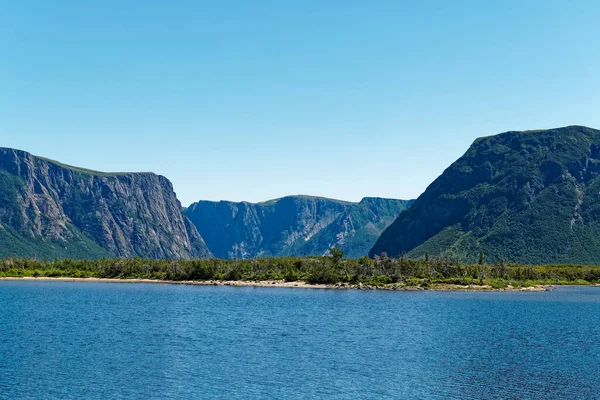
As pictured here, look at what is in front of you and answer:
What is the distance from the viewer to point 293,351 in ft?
257

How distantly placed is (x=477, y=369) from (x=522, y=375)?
5.08 m

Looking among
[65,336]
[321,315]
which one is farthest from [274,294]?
[65,336]

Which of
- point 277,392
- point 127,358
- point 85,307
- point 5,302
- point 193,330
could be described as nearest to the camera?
point 277,392

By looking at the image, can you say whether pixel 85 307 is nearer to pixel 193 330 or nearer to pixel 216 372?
pixel 193 330

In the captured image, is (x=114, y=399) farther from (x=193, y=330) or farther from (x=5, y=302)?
(x=5, y=302)

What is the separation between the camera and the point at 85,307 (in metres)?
132

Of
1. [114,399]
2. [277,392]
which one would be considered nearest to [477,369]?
[277,392]

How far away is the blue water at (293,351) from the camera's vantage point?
58188 mm

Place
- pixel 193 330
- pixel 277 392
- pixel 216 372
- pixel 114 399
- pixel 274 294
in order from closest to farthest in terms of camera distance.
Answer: pixel 114 399, pixel 277 392, pixel 216 372, pixel 193 330, pixel 274 294

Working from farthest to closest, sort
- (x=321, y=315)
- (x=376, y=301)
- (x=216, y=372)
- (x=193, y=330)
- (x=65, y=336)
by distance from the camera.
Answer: (x=376, y=301), (x=321, y=315), (x=193, y=330), (x=65, y=336), (x=216, y=372)

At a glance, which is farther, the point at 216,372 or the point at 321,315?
the point at 321,315

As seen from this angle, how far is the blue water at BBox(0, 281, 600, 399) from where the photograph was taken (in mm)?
58188

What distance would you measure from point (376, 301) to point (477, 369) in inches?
3483

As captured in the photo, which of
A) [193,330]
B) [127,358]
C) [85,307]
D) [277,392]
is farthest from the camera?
[85,307]
